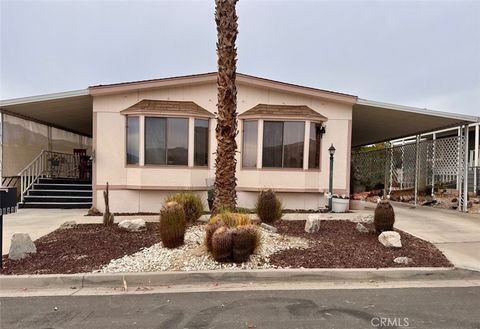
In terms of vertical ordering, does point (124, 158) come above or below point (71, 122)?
below

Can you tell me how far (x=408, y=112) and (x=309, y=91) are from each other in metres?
3.37

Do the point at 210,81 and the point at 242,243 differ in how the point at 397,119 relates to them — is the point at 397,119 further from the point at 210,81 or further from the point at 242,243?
the point at 242,243

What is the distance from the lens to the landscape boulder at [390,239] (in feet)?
22.6

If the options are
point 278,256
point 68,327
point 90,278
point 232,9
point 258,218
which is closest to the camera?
point 68,327

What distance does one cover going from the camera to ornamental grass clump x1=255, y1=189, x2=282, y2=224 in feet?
28.5

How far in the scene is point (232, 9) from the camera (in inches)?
312

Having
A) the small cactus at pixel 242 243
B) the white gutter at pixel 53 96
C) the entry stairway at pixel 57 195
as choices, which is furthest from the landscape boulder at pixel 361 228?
the entry stairway at pixel 57 195

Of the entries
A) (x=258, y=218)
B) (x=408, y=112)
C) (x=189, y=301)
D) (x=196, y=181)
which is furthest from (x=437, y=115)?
(x=189, y=301)

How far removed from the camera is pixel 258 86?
12352mm

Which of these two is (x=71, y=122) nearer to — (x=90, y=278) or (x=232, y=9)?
(x=232, y=9)

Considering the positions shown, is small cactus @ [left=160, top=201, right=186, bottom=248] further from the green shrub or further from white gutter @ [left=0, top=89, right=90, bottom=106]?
white gutter @ [left=0, top=89, right=90, bottom=106]

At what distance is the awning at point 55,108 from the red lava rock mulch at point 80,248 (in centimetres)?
481

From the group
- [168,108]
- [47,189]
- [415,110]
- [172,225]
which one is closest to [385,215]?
[172,225]

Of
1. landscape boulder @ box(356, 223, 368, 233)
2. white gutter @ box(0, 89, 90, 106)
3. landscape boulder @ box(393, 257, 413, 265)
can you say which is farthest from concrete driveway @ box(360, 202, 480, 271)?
white gutter @ box(0, 89, 90, 106)
